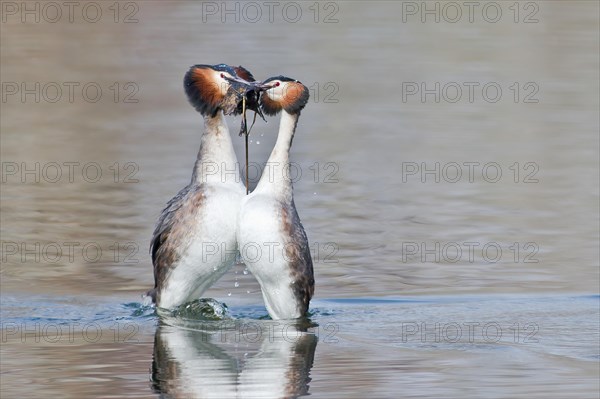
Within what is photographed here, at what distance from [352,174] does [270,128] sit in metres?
2.14

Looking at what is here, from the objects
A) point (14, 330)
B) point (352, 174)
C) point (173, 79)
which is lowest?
point (14, 330)

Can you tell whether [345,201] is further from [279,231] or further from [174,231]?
[279,231]

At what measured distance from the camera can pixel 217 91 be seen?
10953mm

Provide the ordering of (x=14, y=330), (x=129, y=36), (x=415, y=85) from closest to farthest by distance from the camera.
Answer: (x=14, y=330) < (x=415, y=85) < (x=129, y=36)

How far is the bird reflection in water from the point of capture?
8.72 meters

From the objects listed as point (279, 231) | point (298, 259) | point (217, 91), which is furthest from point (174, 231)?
point (217, 91)

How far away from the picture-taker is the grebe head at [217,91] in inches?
429

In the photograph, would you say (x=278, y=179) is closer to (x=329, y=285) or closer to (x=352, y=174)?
(x=329, y=285)

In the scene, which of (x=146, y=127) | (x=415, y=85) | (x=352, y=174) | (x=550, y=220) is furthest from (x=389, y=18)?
(x=550, y=220)

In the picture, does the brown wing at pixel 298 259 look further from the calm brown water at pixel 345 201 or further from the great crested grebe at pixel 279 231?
the calm brown water at pixel 345 201

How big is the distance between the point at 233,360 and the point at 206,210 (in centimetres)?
150

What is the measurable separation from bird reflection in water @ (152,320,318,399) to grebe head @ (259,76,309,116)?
60.8 inches

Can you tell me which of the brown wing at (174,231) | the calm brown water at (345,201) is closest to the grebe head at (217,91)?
the brown wing at (174,231)

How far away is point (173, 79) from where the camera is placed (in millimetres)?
21312
